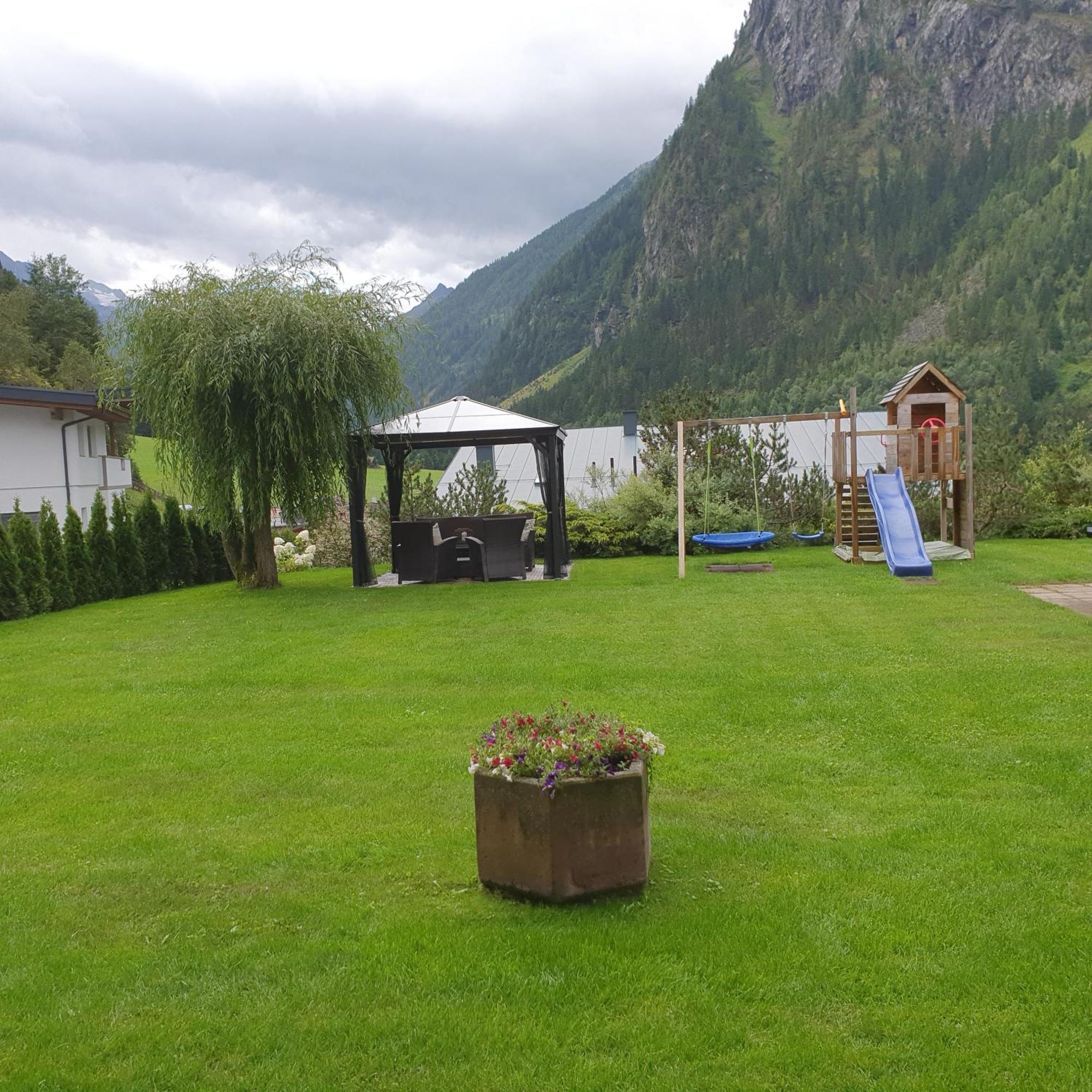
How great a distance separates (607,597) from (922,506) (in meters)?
9.70

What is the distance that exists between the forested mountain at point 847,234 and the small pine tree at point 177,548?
62302mm

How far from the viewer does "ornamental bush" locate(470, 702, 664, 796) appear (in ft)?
12.4

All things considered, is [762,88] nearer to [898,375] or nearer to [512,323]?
[512,323]

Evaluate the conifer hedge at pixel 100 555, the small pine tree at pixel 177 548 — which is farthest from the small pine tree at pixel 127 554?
the small pine tree at pixel 177 548

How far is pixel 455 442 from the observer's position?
15609 millimetres

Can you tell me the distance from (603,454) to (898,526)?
65.3 ft

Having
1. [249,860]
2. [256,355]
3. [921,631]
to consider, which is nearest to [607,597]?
[921,631]

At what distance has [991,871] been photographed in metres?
3.99

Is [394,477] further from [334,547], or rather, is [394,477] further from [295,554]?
[295,554]

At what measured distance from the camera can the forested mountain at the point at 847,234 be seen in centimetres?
8181

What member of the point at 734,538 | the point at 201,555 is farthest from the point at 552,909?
the point at 201,555

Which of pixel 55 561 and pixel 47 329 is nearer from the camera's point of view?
pixel 55 561

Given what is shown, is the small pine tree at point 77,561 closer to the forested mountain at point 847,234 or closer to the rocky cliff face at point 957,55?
the forested mountain at point 847,234

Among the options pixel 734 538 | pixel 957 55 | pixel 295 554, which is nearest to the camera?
pixel 734 538
